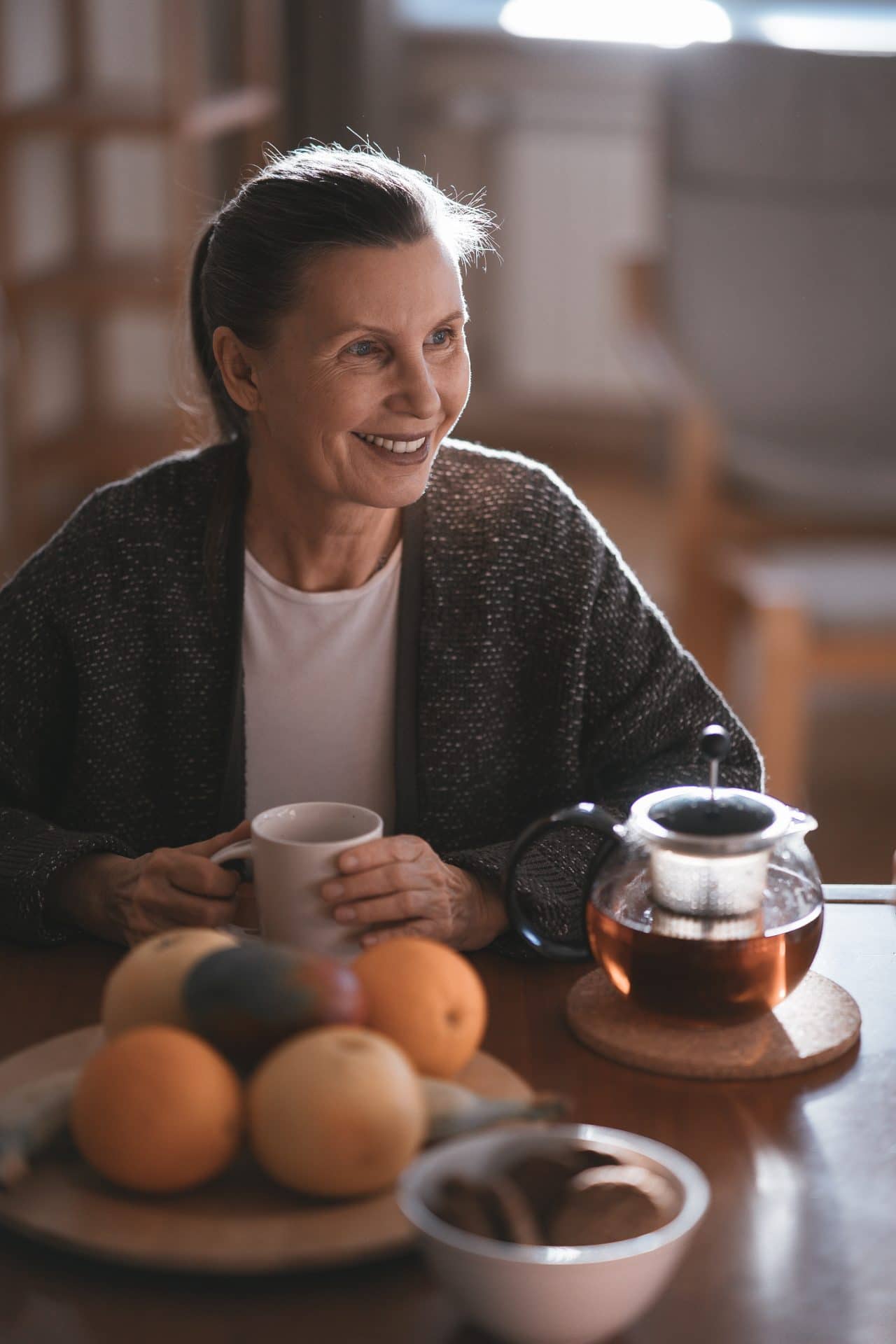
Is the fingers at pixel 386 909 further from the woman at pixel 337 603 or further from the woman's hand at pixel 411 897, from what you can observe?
the woman at pixel 337 603

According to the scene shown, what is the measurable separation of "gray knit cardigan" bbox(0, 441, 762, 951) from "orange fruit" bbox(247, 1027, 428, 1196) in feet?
2.19

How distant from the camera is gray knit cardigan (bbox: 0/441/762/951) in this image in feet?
4.64

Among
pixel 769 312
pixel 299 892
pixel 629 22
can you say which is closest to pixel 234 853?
pixel 299 892

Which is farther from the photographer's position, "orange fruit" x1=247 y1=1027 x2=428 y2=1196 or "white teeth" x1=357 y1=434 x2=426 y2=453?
"white teeth" x1=357 y1=434 x2=426 y2=453

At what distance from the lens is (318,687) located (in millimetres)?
1474

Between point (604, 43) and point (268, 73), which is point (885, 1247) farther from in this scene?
point (604, 43)

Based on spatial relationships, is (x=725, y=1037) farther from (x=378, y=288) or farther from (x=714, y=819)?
(x=378, y=288)

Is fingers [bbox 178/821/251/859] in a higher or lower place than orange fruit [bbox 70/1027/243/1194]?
lower

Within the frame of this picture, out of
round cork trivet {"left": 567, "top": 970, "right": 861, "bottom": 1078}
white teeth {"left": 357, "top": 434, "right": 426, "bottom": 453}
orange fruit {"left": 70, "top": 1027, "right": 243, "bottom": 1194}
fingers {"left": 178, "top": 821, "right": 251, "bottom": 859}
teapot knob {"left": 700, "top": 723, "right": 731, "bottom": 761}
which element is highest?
white teeth {"left": 357, "top": 434, "right": 426, "bottom": 453}

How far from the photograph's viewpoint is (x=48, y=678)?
4.67 ft

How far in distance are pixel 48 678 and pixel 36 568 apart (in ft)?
0.32

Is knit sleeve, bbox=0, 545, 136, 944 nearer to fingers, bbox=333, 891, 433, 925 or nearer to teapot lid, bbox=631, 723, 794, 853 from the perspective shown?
fingers, bbox=333, 891, 433, 925

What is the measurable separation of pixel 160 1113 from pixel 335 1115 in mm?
81

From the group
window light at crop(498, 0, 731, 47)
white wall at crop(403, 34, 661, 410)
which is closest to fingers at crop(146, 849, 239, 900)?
white wall at crop(403, 34, 661, 410)
